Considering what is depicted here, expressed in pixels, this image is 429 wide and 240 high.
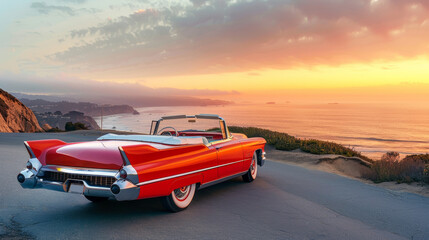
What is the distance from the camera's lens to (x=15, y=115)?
41.3 meters

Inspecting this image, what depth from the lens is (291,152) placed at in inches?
662

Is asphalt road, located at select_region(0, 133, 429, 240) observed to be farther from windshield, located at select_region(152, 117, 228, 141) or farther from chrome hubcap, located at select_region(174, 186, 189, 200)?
windshield, located at select_region(152, 117, 228, 141)

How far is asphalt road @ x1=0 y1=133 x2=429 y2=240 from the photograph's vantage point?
448 cm

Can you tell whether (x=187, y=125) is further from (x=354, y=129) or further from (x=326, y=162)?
(x=354, y=129)

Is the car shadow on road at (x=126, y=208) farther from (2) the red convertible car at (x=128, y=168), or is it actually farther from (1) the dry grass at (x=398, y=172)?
(1) the dry grass at (x=398, y=172)

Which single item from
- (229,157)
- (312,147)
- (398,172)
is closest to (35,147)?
(229,157)

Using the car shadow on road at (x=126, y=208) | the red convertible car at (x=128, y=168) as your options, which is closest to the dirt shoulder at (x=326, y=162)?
the car shadow on road at (x=126, y=208)

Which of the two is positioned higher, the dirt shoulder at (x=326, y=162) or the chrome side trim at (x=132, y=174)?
the chrome side trim at (x=132, y=174)

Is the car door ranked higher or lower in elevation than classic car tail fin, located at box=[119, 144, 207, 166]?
lower

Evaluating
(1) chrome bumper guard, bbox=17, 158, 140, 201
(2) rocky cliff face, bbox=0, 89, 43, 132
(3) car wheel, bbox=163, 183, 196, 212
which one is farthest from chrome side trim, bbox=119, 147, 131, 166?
(2) rocky cliff face, bbox=0, 89, 43, 132

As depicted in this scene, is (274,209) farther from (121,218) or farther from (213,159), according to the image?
(121,218)

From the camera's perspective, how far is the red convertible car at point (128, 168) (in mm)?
4586

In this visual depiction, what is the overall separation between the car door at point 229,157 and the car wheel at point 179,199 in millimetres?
865

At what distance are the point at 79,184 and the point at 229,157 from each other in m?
2.86
